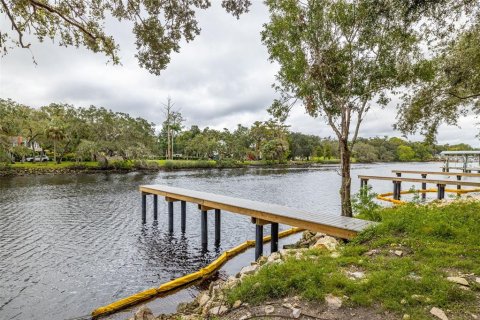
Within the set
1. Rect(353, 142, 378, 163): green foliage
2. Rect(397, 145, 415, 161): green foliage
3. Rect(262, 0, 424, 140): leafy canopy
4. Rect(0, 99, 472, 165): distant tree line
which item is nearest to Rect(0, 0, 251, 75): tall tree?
Rect(262, 0, 424, 140): leafy canopy

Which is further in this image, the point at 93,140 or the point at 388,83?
the point at 93,140

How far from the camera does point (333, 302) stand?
383 centimetres

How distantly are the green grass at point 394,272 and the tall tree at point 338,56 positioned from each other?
3773mm

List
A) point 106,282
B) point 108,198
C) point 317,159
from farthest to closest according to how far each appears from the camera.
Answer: point 317,159, point 108,198, point 106,282

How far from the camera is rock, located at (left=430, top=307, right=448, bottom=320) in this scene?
3247 mm

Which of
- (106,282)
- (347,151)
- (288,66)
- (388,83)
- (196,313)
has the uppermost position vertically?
(288,66)

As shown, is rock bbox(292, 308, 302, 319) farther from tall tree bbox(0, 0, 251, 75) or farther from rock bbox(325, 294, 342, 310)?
tall tree bbox(0, 0, 251, 75)

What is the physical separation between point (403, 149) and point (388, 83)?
367 ft

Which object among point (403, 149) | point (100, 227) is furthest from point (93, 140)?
point (403, 149)

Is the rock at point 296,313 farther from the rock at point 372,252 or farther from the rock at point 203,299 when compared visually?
the rock at point 372,252

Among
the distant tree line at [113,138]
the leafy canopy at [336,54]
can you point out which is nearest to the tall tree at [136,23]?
the leafy canopy at [336,54]

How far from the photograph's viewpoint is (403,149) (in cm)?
10756

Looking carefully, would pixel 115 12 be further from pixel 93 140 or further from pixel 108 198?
pixel 93 140

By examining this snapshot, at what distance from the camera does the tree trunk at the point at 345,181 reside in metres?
9.57
